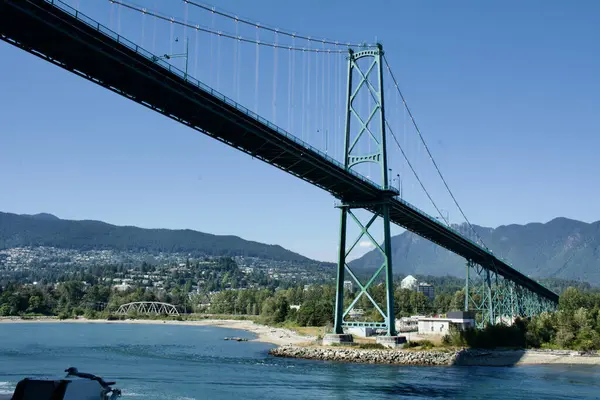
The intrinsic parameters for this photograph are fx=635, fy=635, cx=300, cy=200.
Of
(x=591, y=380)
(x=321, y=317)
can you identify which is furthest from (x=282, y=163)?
(x=321, y=317)

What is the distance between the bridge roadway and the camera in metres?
24.9

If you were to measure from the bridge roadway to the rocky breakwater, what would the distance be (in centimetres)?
1134

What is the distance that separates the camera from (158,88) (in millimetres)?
31547

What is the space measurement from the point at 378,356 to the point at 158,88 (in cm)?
2604

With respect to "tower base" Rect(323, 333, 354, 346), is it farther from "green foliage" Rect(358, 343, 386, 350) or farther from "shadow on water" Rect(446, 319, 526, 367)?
"shadow on water" Rect(446, 319, 526, 367)

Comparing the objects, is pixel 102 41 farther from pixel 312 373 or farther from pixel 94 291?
pixel 94 291

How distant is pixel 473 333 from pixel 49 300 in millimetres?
131565

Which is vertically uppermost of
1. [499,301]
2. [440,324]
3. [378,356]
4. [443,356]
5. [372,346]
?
[499,301]

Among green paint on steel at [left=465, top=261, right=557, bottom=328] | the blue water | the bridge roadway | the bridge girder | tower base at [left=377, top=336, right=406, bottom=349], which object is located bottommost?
the bridge girder

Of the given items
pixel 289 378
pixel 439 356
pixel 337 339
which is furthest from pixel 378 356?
pixel 289 378

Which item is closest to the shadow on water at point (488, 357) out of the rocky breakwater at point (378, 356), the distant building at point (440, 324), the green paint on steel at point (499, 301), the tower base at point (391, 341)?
the rocky breakwater at point (378, 356)

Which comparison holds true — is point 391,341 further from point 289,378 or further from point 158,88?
point 158,88

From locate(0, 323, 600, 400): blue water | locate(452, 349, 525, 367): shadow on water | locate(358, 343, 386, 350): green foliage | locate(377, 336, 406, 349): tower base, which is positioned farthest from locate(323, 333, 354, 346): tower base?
locate(452, 349, 525, 367): shadow on water

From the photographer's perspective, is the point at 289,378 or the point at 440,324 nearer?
the point at 289,378
